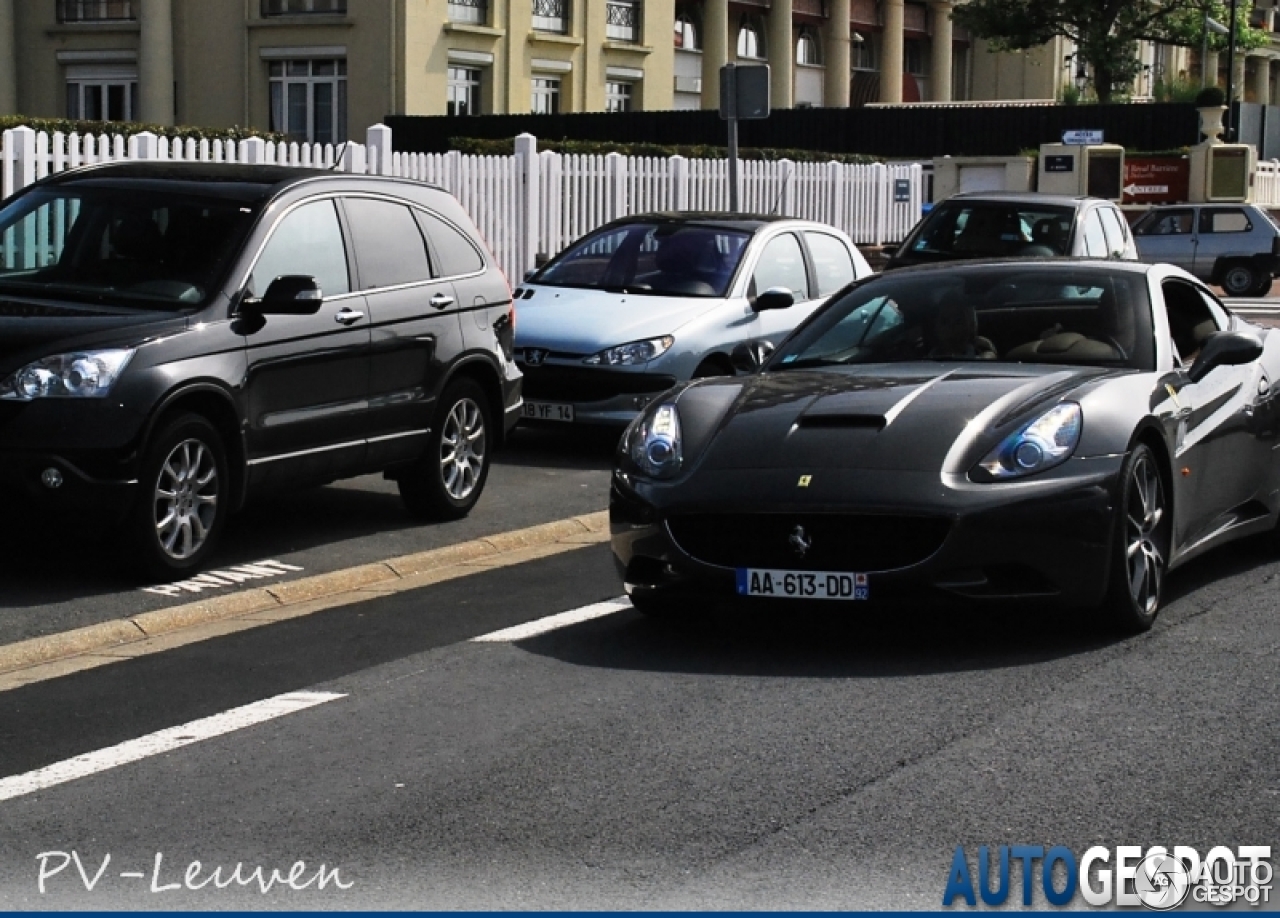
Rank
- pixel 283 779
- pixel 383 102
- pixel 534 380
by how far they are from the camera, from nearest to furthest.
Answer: pixel 283 779
pixel 534 380
pixel 383 102

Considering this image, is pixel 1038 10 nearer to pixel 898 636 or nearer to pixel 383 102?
pixel 383 102

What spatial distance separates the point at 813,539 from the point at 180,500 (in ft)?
9.70

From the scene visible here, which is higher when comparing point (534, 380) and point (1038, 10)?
point (1038, 10)

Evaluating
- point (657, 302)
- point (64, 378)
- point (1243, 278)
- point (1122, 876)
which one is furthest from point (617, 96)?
point (1122, 876)

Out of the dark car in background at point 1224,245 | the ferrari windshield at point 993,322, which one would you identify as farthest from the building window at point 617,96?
the ferrari windshield at point 993,322

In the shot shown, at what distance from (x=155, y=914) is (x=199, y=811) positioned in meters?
0.89

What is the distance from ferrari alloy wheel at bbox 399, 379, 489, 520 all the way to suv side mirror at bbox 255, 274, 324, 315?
1448 mm

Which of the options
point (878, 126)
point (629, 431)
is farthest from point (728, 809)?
point (878, 126)

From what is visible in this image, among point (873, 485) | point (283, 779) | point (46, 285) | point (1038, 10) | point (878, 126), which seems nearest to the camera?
point (283, 779)

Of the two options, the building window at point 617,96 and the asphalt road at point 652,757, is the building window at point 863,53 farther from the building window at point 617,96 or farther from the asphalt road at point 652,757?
the asphalt road at point 652,757

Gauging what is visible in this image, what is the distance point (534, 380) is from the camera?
13867 millimetres

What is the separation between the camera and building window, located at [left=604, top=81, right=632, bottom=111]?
2054 inches

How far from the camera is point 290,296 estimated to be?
955 centimetres

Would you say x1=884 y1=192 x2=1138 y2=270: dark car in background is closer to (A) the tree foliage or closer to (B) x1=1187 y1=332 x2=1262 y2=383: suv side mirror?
(B) x1=1187 y1=332 x2=1262 y2=383: suv side mirror
